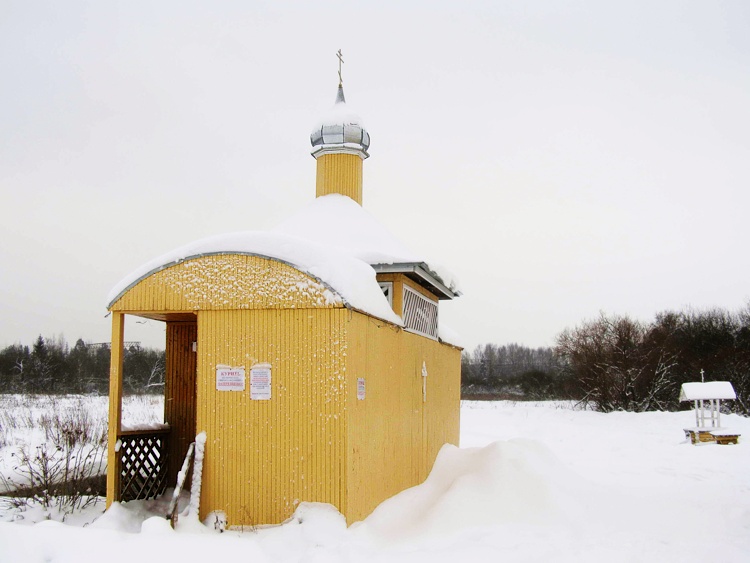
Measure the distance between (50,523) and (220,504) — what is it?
1.91 meters

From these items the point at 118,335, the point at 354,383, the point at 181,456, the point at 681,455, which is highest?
the point at 118,335

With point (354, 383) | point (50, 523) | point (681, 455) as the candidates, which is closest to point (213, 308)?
point (354, 383)

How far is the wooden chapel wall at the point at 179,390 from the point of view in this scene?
10.3 meters

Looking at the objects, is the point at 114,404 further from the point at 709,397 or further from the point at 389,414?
the point at 709,397

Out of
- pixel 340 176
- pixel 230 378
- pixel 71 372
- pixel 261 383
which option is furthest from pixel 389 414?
pixel 71 372

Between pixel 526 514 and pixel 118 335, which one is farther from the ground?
pixel 118 335

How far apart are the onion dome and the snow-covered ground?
620cm

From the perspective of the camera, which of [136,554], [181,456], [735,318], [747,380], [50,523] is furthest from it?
[735,318]

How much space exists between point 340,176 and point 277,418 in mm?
7183

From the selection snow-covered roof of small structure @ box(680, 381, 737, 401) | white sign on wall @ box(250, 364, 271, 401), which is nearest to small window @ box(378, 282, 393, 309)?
white sign on wall @ box(250, 364, 271, 401)

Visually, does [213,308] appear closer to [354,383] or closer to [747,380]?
[354,383]

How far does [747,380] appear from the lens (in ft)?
105

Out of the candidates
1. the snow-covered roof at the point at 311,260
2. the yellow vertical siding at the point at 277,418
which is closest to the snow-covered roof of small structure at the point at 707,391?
the snow-covered roof at the point at 311,260

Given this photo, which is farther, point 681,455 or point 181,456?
point 681,455
